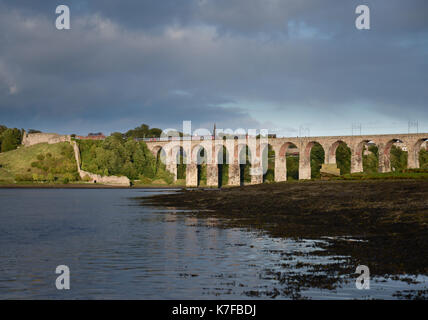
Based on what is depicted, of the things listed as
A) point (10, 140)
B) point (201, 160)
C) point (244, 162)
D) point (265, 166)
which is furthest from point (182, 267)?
point (10, 140)

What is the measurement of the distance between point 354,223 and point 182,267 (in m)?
14.8

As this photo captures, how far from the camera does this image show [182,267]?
59.0ft

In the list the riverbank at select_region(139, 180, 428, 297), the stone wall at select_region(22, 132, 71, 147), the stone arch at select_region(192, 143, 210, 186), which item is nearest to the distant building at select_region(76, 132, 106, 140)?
the stone wall at select_region(22, 132, 71, 147)

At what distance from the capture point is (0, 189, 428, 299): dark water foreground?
1392 centimetres

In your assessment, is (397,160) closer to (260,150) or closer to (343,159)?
(343,159)

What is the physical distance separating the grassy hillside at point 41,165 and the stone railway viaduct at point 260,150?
83.4ft

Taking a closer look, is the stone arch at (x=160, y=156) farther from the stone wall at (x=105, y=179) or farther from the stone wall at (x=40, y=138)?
the stone wall at (x=40, y=138)

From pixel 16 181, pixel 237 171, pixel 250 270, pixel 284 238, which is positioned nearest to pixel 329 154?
pixel 237 171

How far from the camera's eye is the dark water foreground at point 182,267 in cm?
1392

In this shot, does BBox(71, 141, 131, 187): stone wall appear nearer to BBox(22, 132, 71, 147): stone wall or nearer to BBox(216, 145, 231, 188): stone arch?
BBox(22, 132, 71, 147): stone wall

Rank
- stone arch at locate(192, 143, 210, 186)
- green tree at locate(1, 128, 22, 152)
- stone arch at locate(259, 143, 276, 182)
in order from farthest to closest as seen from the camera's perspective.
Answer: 1. green tree at locate(1, 128, 22, 152)
2. stone arch at locate(192, 143, 210, 186)
3. stone arch at locate(259, 143, 276, 182)

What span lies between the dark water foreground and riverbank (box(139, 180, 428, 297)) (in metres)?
0.53
